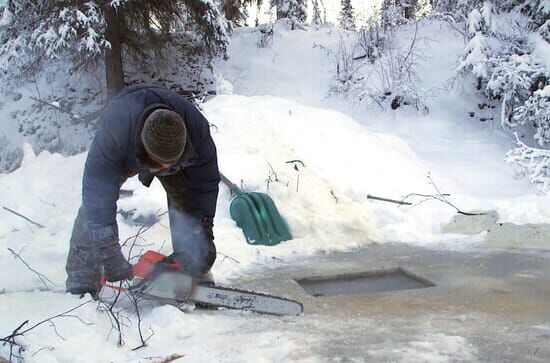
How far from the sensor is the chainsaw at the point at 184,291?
10.4ft

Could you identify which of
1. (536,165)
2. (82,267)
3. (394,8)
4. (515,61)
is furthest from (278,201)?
(394,8)

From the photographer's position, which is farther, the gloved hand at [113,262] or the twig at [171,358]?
the gloved hand at [113,262]

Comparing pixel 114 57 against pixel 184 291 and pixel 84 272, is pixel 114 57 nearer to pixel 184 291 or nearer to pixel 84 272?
pixel 84 272

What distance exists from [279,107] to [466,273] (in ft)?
14.8

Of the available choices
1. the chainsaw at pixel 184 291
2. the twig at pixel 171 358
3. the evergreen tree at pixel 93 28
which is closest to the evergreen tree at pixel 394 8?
the evergreen tree at pixel 93 28

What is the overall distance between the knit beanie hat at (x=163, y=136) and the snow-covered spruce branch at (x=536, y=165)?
4.96 metres

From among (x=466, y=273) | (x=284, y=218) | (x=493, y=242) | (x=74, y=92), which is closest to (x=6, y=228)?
(x=284, y=218)

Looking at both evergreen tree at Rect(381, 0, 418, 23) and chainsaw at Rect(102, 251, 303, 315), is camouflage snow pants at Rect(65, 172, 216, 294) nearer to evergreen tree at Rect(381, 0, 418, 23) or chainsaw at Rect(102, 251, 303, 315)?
chainsaw at Rect(102, 251, 303, 315)

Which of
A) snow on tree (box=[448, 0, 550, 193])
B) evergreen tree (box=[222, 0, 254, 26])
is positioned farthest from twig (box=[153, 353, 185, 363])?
evergreen tree (box=[222, 0, 254, 26])

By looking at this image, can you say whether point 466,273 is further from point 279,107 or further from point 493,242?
point 279,107

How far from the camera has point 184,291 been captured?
326 centimetres

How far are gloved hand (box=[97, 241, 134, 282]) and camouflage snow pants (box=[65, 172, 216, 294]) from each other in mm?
432

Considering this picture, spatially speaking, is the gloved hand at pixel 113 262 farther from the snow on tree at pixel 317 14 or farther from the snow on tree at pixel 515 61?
the snow on tree at pixel 317 14

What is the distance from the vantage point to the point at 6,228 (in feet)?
17.6
